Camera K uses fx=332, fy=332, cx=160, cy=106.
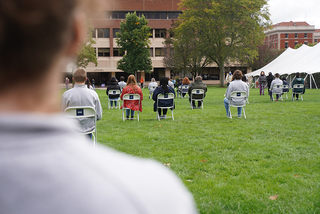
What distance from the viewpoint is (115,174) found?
615mm

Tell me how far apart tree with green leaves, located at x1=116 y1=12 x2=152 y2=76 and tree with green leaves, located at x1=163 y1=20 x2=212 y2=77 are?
4533 mm

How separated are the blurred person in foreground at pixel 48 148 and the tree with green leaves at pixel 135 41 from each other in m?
53.6

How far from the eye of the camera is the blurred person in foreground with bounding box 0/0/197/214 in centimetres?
55

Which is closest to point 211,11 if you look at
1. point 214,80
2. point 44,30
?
point 214,80

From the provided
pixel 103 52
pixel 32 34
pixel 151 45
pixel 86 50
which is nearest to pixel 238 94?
pixel 86 50

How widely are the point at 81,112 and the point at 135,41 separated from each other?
4872cm

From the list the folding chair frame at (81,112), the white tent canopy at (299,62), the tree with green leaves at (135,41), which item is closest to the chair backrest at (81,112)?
the folding chair frame at (81,112)

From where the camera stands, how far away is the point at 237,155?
21.8ft

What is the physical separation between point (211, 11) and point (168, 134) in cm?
3667

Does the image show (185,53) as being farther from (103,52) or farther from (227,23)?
(103,52)

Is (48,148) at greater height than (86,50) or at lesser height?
lesser

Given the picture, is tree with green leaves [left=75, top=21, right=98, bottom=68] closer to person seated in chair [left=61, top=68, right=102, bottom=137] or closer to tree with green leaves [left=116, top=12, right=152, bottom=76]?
person seated in chair [left=61, top=68, right=102, bottom=137]

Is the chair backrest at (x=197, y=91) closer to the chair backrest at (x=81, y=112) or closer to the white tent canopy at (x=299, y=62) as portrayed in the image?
the chair backrest at (x=81, y=112)

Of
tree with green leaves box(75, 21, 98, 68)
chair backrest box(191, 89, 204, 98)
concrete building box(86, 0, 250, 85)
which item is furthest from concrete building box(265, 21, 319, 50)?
chair backrest box(191, 89, 204, 98)
